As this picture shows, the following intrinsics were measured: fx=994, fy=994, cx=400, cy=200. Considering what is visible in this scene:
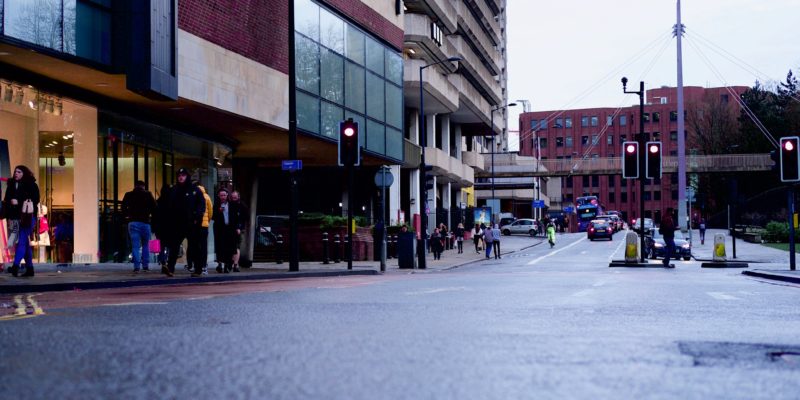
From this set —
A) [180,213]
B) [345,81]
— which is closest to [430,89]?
[345,81]

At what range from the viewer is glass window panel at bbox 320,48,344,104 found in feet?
105

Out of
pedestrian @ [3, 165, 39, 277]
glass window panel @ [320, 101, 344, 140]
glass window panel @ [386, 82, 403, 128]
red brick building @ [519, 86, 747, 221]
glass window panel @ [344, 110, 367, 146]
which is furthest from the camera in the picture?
red brick building @ [519, 86, 747, 221]

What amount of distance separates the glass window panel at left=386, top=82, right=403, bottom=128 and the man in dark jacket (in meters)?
20.3

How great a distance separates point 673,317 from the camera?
9.48 m

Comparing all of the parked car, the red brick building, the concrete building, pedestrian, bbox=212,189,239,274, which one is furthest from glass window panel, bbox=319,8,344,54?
the red brick building

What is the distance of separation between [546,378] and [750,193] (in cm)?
9270

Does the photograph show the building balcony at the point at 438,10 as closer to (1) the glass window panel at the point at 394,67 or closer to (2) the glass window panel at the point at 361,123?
(1) the glass window panel at the point at 394,67

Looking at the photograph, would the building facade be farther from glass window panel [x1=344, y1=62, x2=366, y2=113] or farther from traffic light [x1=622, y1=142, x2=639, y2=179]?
traffic light [x1=622, y1=142, x2=639, y2=179]

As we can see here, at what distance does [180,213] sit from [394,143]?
851 inches

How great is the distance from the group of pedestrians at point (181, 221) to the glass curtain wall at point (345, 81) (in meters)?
8.25

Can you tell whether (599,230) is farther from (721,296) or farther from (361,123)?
(721,296)

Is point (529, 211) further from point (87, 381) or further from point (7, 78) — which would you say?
point (87, 381)

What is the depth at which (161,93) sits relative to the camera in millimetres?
21391

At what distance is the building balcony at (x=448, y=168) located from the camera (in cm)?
5884
